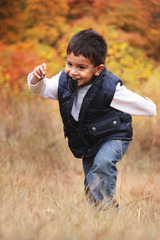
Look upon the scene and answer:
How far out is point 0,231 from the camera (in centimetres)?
185

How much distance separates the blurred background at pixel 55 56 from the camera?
5.41 m

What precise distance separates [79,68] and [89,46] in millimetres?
182

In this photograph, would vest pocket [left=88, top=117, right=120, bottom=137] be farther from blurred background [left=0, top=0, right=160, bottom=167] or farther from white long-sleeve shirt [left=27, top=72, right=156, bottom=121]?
blurred background [left=0, top=0, right=160, bottom=167]

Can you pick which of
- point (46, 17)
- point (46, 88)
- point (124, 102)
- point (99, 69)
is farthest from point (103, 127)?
point (46, 17)

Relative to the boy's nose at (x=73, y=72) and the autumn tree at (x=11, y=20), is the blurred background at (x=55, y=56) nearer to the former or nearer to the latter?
the autumn tree at (x=11, y=20)

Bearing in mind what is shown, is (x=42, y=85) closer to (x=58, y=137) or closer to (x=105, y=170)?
(x=105, y=170)

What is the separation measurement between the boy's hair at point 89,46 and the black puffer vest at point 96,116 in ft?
0.47

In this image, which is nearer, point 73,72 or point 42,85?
point 73,72

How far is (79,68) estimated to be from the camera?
109 inches

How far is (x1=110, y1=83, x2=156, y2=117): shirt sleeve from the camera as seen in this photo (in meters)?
2.85

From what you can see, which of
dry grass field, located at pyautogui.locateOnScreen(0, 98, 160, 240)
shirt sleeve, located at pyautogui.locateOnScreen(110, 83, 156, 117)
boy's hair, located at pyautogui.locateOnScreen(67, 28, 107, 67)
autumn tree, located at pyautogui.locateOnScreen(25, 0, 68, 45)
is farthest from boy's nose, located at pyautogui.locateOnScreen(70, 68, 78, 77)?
autumn tree, located at pyautogui.locateOnScreen(25, 0, 68, 45)

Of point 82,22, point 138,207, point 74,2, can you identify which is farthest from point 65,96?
point 74,2

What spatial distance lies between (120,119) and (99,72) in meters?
0.41

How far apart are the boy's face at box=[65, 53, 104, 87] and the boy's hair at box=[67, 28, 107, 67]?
3 cm
